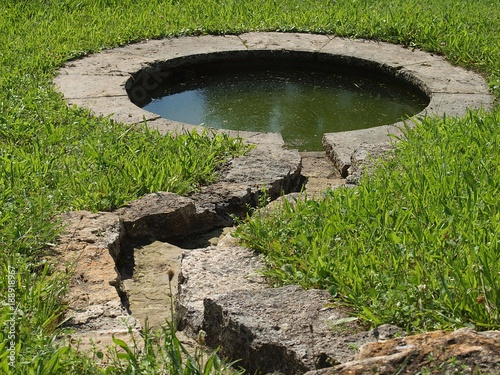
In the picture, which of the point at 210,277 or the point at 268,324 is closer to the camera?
the point at 268,324

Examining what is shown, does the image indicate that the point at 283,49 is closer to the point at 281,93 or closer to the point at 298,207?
the point at 281,93

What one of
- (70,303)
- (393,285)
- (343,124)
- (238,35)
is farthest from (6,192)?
(238,35)

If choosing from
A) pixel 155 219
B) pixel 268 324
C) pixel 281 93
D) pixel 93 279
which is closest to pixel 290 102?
pixel 281 93

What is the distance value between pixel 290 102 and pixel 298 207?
2773mm

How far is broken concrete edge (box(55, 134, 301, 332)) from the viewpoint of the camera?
3.20 metres

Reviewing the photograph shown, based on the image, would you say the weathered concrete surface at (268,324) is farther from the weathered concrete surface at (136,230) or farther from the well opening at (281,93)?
the well opening at (281,93)

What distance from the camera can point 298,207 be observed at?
3.78 metres

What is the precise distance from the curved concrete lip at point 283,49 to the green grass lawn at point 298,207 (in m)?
0.16

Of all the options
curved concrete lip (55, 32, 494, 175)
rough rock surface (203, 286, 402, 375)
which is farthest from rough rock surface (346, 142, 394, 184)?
rough rock surface (203, 286, 402, 375)

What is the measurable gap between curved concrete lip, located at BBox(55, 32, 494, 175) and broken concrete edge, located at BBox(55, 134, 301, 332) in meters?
0.44

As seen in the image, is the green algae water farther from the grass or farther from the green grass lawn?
the grass

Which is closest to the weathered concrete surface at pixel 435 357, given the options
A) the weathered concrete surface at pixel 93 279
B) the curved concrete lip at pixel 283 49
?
the weathered concrete surface at pixel 93 279

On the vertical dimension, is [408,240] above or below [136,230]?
above

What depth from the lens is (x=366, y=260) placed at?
122 inches
